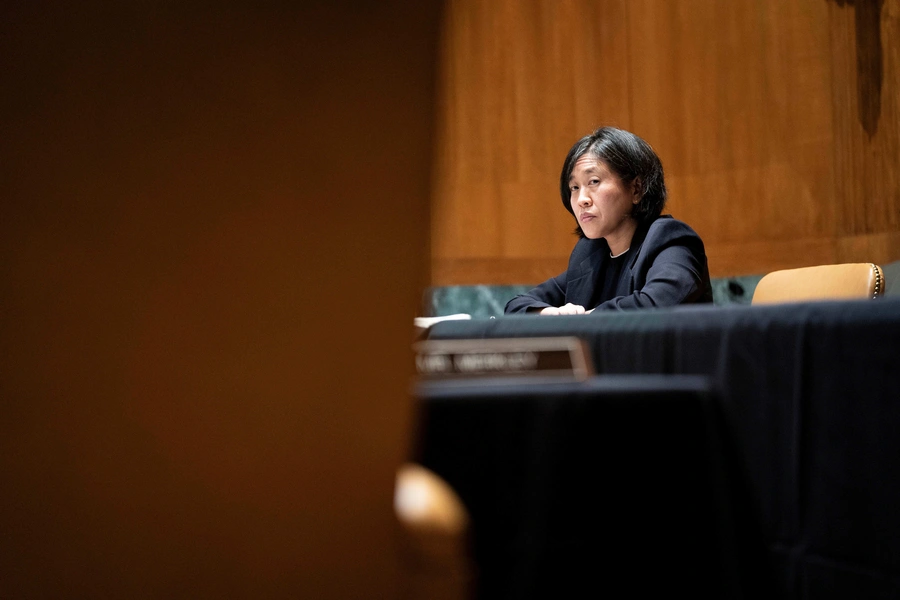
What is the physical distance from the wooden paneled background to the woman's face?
3.98 feet

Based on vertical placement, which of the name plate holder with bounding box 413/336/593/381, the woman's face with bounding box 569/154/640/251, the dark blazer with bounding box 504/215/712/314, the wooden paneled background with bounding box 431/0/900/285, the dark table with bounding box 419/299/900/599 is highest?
the wooden paneled background with bounding box 431/0/900/285

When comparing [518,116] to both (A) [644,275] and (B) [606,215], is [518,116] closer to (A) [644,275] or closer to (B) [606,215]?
(B) [606,215]

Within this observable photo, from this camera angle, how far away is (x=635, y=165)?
2.58m

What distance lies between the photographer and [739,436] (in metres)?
1.26

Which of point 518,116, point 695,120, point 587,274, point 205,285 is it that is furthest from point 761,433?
point 518,116

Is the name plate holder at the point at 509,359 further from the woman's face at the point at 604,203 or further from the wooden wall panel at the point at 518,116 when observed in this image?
the wooden wall panel at the point at 518,116

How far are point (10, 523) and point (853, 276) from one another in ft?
6.90

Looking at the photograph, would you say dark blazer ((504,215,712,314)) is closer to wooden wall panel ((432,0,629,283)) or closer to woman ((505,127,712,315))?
woman ((505,127,712,315))

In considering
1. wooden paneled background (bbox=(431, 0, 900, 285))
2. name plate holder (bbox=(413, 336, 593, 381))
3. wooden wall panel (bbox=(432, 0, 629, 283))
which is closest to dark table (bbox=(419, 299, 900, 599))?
name plate holder (bbox=(413, 336, 593, 381))

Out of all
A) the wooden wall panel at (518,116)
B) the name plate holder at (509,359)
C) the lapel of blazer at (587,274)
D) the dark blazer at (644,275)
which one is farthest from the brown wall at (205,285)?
the wooden wall panel at (518,116)

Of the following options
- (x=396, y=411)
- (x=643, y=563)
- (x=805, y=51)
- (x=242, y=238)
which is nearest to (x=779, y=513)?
(x=643, y=563)

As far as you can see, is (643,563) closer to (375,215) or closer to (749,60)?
(375,215)

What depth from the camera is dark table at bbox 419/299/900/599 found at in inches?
27.8

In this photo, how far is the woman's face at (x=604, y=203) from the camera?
2.57m
